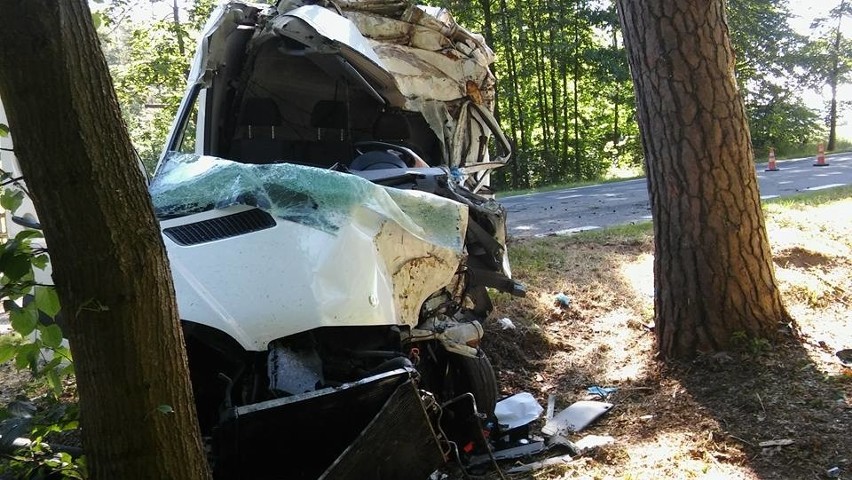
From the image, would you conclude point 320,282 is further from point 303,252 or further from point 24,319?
point 24,319

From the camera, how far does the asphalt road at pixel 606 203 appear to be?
1049 cm

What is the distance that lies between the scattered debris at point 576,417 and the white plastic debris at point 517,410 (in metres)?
0.12

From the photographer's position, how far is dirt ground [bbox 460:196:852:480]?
10.7 ft

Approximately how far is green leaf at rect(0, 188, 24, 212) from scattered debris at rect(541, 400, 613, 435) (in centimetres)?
284

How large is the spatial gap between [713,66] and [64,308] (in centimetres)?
372

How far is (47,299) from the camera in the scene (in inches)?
77.0

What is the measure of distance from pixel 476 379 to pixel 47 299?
2.35 meters

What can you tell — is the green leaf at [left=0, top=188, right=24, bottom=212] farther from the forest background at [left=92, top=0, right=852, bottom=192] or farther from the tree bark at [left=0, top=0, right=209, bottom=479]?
the forest background at [left=92, top=0, right=852, bottom=192]

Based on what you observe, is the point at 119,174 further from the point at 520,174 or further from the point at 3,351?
the point at 520,174

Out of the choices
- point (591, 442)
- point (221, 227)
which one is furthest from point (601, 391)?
point (221, 227)

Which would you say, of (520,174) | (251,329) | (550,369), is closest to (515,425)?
(550,369)

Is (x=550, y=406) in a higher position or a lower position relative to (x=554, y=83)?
lower

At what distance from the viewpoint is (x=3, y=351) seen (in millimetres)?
2221

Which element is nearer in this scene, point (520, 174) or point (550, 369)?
point (550, 369)
